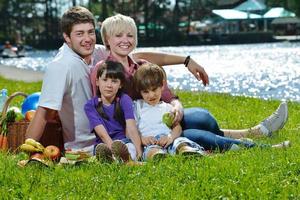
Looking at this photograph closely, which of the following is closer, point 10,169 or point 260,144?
point 10,169

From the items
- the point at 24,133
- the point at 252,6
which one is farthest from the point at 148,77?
the point at 252,6

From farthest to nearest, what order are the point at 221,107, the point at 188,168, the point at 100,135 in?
1. the point at 221,107
2. the point at 100,135
3. the point at 188,168

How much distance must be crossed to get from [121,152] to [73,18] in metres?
1.27

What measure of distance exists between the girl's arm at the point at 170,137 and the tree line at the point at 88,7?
66.7 m

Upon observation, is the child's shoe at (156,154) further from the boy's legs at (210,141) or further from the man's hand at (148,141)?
the boy's legs at (210,141)

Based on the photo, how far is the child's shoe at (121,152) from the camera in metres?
5.83

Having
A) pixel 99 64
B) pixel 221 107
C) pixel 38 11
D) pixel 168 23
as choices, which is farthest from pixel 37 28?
pixel 99 64

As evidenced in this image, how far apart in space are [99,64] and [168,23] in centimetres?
7104

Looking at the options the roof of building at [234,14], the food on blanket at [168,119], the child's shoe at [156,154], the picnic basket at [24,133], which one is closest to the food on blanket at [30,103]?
the picnic basket at [24,133]

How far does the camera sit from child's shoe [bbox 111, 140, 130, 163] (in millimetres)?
5828

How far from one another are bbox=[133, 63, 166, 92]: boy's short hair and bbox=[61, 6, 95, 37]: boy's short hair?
62 centimetres

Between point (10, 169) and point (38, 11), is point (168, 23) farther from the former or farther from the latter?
point (10, 169)

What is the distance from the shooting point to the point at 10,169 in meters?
5.83

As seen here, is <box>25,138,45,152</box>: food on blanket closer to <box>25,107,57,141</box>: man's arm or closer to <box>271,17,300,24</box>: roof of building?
<box>25,107,57,141</box>: man's arm
